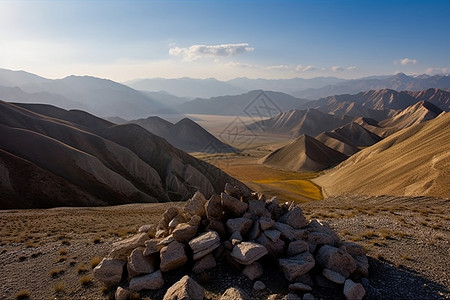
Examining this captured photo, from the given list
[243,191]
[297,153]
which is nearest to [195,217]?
[243,191]

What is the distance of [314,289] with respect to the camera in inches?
374

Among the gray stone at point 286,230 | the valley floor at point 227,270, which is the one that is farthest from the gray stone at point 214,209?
the valley floor at point 227,270

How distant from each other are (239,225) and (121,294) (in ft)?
16.8

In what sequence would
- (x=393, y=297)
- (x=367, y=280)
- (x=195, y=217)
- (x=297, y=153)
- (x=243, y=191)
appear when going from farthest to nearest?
(x=297, y=153), (x=243, y=191), (x=195, y=217), (x=367, y=280), (x=393, y=297)

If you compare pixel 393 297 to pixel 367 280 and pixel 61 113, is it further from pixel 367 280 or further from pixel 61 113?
pixel 61 113

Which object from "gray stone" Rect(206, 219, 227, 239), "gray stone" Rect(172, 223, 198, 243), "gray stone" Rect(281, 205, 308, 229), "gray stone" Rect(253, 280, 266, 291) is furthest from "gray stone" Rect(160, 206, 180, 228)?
"gray stone" Rect(253, 280, 266, 291)

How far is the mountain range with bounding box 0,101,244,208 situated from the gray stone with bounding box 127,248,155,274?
30104 mm

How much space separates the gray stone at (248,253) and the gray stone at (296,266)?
0.83 meters

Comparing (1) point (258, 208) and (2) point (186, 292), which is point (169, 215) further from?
(2) point (186, 292)

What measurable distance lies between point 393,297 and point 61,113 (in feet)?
312

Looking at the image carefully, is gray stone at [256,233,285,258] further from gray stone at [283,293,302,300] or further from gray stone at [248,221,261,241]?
gray stone at [283,293,302,300]

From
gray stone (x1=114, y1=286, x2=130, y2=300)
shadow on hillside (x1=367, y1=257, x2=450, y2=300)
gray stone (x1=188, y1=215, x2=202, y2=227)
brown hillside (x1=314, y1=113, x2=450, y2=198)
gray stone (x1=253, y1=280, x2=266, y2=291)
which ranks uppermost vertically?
gray stone (x1=188, y1=215, x2=202, y2=227)

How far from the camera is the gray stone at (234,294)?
9.05 metres

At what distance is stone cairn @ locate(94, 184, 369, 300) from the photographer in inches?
380
